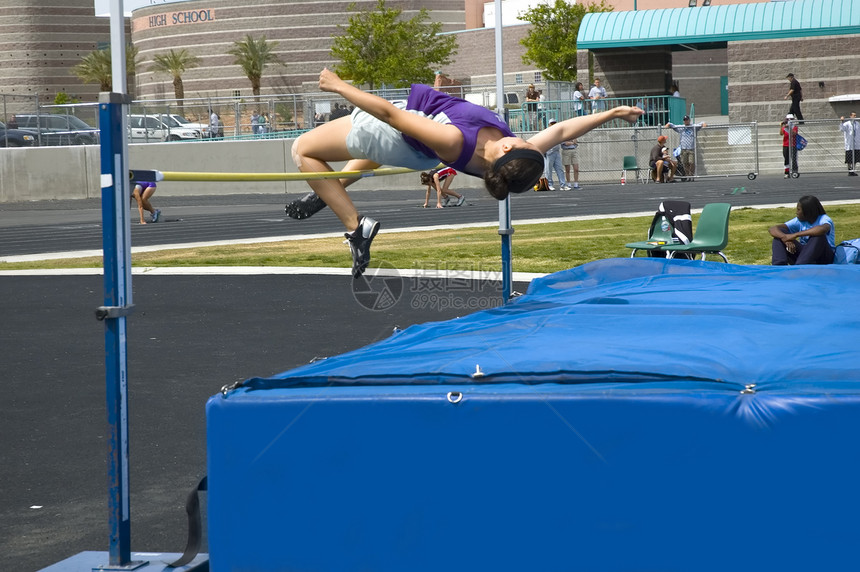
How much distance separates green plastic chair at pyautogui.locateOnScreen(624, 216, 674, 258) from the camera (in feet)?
37.7

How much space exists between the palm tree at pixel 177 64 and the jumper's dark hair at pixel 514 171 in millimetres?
61467

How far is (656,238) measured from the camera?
12141 millimetres

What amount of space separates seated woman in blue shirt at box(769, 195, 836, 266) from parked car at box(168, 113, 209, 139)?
76.5ft

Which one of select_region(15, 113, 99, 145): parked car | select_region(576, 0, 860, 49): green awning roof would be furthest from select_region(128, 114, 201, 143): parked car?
select_region(576, 0, 860, 49): green awning roof

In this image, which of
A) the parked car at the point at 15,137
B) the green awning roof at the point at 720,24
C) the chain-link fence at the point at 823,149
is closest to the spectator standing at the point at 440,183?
the chain-link fence at the point at 823,149

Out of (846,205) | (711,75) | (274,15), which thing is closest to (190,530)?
(846,205)

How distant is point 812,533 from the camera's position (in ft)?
9.50

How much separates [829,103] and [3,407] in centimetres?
3060

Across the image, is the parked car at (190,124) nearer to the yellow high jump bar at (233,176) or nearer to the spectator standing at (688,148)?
the spectator standing at (688,148)

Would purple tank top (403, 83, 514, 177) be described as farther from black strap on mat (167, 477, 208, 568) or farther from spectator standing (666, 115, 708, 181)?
spectator standing (666, 115, 708, 181)

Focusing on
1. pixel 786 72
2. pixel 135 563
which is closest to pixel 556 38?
pixel 786 72

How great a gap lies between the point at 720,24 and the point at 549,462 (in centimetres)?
3190

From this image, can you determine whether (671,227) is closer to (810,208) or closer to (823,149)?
(810,208)

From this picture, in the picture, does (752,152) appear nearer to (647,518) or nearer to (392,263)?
(392,263)
